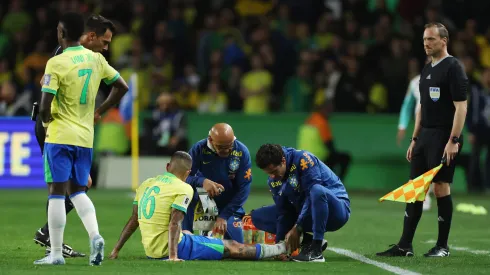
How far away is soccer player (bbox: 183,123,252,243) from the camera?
1061cm

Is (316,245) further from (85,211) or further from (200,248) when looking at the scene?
(85,211)

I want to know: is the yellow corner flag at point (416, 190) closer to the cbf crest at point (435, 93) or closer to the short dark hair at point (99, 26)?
the cbf crest at point (435, 93)

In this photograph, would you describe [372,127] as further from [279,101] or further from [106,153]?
[106,153]

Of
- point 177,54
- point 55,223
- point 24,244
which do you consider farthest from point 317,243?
point 177,54

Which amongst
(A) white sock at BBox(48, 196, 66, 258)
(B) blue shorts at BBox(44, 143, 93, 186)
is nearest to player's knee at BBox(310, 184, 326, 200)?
(B) blue shorts at BBox(44, 143, 93, 186)

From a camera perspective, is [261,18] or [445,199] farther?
[261,18]

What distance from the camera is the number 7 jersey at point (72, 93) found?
9.06 m

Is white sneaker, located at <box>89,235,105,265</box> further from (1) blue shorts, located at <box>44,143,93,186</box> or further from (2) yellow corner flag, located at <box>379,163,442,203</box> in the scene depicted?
(2) yellow corner flag, located at <box>379,163,442,203</box>

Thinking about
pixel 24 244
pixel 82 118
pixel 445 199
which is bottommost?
pixel 24 244

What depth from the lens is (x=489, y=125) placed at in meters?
19.8

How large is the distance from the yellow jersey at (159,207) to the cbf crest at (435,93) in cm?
249

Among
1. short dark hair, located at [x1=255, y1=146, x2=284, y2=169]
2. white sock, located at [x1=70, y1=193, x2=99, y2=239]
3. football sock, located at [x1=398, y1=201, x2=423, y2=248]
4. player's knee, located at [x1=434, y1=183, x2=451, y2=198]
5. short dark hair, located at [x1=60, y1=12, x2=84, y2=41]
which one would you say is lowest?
football sock, located at [x1=398, y1=201, x2=423, y2=248]

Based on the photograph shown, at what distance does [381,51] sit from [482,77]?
2133 millimetres

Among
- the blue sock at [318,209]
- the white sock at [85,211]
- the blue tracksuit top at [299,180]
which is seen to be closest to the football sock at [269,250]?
the blue tracksuit top at [299,180]
